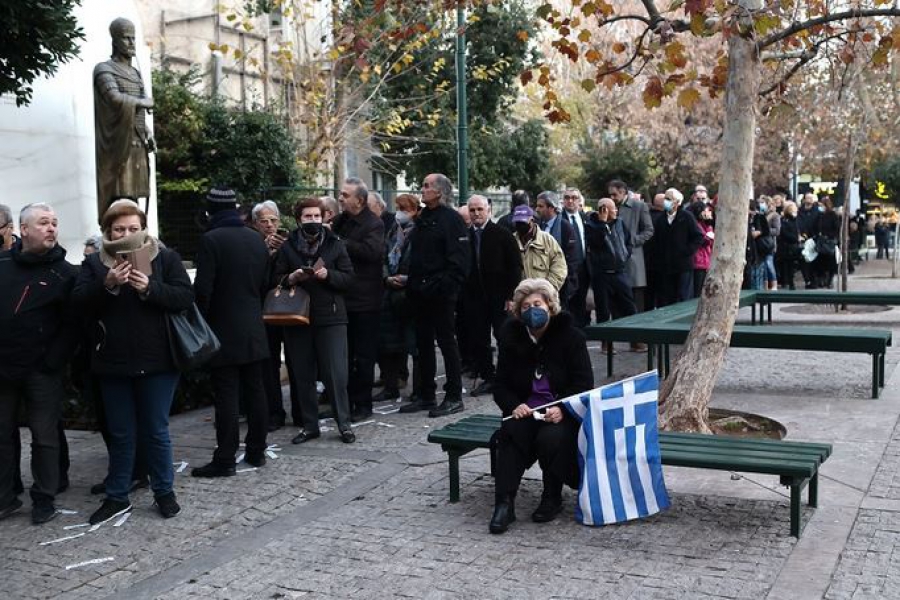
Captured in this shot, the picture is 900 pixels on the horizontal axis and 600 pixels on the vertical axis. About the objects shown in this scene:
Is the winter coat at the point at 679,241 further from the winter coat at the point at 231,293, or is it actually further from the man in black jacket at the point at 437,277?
the winter coat at the point at 231,293

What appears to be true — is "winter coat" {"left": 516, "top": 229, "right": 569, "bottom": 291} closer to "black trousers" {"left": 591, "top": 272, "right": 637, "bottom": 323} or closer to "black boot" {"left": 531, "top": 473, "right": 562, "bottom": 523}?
"black trousers" {"left": 591, "top": 272, "right": 637, "bottom": 323}

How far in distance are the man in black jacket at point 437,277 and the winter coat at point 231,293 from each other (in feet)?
6.64

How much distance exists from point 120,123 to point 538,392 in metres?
6.67

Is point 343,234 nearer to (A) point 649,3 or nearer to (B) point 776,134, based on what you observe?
(A) point 649,3

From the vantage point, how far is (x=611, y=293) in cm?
1257

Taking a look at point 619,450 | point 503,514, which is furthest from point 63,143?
point 619,450

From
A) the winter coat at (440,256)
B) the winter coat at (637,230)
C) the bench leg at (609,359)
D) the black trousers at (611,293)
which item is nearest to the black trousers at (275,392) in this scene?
the winter coat at (440,256)

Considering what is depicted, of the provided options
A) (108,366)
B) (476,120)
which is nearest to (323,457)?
(108,366)

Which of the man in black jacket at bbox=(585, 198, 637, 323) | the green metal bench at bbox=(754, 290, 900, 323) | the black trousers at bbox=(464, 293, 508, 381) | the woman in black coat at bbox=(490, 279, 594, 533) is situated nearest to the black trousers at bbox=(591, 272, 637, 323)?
the man in black jacket at bbox=(585, 198, 637, 323)

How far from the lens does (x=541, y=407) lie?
5996 mm

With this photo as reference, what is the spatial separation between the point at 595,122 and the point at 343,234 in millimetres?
27216

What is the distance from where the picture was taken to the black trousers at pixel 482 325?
989 cm

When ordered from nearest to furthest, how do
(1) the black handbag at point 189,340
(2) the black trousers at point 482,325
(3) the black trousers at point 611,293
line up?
(1) the black handbag at point 189,340, (2) the black trousers at point 482,325, (3) the black trousers at point 611,293

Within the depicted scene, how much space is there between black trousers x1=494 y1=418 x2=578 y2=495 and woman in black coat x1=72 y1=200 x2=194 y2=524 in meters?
2.08
